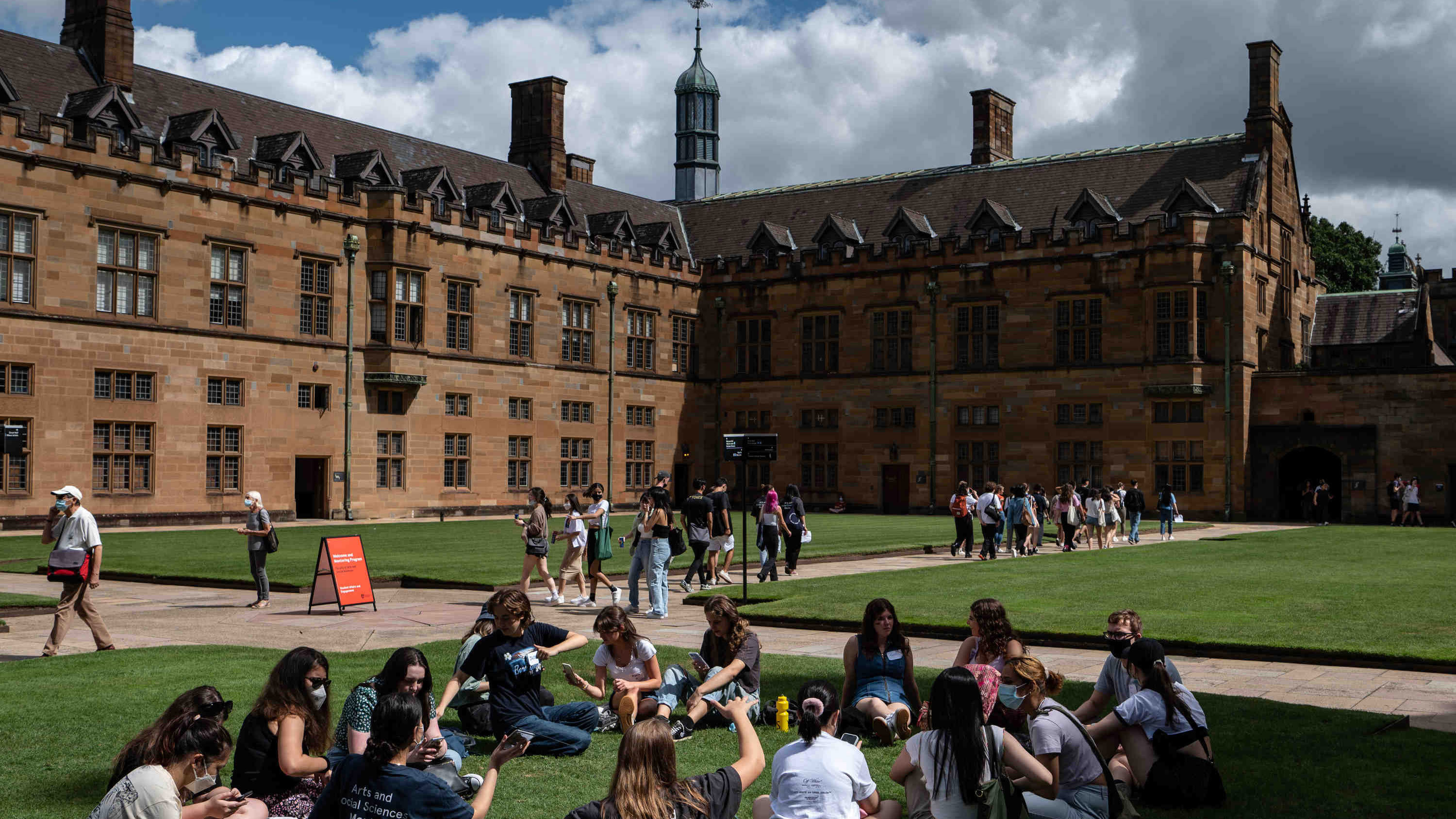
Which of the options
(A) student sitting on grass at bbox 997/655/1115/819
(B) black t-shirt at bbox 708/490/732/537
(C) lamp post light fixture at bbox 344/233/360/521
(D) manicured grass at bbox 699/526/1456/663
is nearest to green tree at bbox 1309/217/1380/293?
(D) manicured grass at bbox 699/526/1456/663

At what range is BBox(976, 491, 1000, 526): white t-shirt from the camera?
27891mm

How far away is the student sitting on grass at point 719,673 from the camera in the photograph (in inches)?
387

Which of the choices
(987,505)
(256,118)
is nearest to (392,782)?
(987,505)

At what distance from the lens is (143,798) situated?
Answer: 18.4 ft

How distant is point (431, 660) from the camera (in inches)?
508

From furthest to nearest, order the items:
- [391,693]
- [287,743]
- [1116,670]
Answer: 1. [1116,670]
2. [287,743]
3. [391,693]

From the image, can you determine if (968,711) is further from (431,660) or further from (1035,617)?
(1035,617)

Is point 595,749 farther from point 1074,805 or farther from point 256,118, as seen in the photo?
point 256,118

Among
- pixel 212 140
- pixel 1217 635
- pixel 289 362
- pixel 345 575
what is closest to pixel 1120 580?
pixel 1217 635

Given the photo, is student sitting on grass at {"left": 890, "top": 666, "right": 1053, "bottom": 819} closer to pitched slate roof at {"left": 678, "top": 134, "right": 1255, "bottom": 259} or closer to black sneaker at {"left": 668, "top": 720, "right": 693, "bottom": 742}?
black sneaker at {"left": 668, "top": 720, "right": 693, "bottom": 742}

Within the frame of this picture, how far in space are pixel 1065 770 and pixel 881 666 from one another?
2828mm

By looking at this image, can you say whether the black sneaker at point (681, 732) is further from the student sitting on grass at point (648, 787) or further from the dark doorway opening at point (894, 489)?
the dark doorway opening at point (894, 489)

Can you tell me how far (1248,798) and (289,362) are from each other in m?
36.0

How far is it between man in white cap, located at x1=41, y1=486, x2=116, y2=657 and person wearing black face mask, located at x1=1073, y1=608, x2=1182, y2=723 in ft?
33.6
